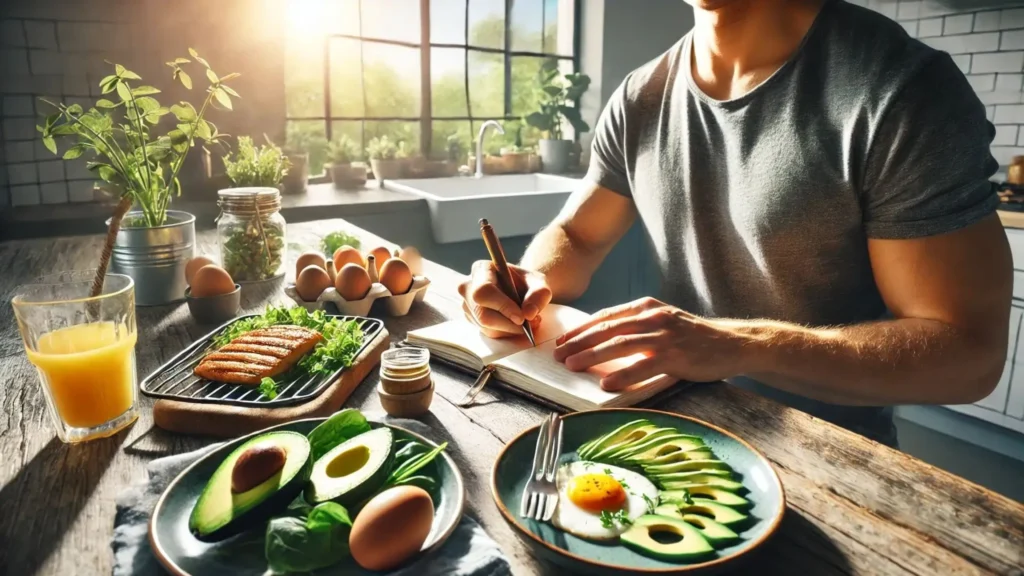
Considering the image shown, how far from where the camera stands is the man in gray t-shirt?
40.7 inches

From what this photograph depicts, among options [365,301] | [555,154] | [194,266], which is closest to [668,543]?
[365,301]

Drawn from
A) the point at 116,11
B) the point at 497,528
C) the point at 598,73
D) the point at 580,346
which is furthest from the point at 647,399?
the point at 598,73

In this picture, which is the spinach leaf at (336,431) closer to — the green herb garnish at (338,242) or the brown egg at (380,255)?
the brown egg at (380,255)

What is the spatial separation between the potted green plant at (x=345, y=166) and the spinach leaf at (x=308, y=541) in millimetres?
2666

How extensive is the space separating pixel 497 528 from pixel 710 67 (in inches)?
44.5

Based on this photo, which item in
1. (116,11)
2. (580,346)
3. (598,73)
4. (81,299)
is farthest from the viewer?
(598,73)

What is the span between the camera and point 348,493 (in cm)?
61

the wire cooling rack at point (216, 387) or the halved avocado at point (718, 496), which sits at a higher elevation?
the wire cooling rack at point (216, 387)

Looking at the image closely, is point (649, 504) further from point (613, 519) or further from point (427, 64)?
point (427, 64)

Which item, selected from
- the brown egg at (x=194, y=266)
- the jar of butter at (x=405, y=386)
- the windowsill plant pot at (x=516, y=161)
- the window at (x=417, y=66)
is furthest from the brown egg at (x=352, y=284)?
the windowsill plant pot at (x=516, y=161)

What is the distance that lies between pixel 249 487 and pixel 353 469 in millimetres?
96

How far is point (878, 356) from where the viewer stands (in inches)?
40.8

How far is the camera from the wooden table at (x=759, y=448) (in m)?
0.58

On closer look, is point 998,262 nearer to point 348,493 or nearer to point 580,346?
point 580,346
